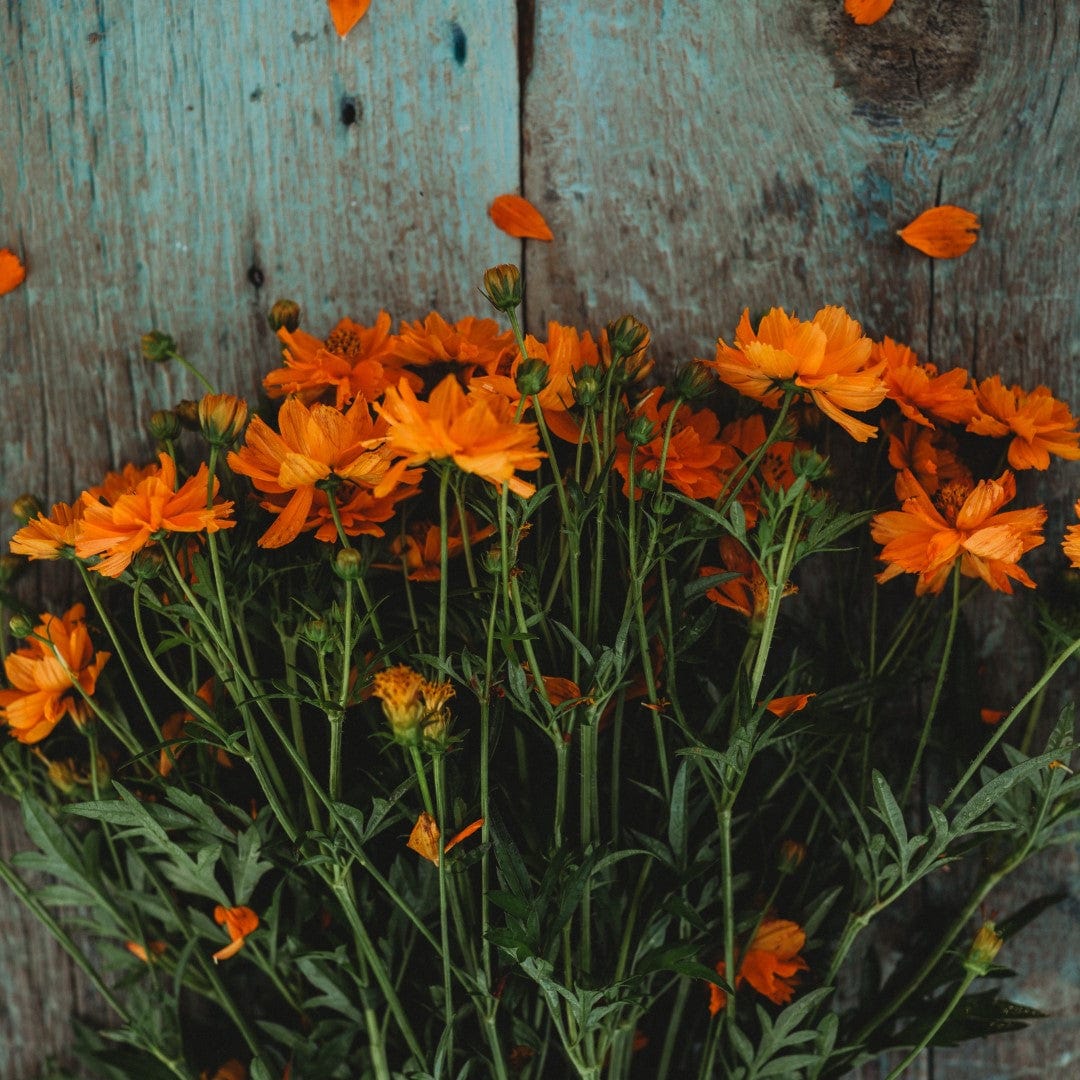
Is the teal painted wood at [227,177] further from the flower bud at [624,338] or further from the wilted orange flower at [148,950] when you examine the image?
the wilted orange flower at [148,950]

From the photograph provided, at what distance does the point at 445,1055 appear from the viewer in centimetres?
71

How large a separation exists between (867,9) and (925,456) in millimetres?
435

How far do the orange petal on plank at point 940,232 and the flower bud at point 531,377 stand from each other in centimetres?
50

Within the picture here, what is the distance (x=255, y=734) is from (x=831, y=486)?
22.1 inches

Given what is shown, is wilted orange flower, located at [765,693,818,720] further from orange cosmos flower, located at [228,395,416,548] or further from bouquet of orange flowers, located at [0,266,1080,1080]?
orange cosmos flower, located at [228,395,416,548]

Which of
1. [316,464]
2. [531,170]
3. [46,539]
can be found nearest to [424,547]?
[316,464]

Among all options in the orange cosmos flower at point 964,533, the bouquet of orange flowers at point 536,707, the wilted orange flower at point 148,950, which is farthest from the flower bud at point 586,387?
the wilted orange flower at point 148,950

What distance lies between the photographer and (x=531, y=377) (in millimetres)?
615

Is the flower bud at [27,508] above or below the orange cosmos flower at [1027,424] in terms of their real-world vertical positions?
below

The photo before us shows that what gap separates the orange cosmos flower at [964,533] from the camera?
2.26ft

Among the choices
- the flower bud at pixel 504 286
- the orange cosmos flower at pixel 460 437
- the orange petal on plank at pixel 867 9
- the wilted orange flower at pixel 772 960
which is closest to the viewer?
the orange cosmos flower at pixel 460 437

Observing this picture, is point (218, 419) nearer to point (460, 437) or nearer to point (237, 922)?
point (460, 437)

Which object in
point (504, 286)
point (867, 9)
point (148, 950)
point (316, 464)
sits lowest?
point (148, 950)

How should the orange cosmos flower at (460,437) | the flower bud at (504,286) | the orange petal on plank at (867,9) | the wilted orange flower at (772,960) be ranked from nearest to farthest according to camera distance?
the orange cosmos flower at (460,437) → the flower bud at (504,286) → the wilted orange flower at (772,960) → the orange petal on plank at (867,9)
